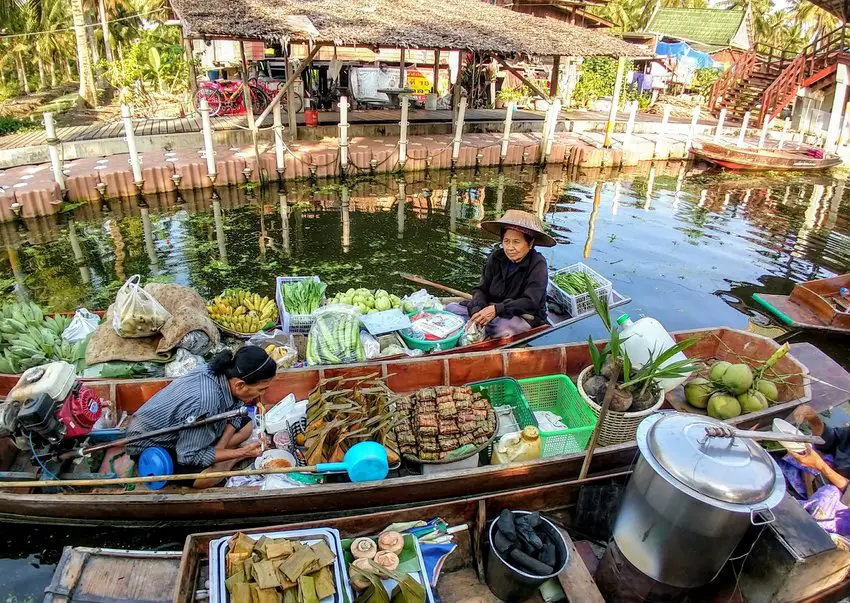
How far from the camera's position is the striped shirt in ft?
Answer: 13.7

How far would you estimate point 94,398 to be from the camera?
4578mm

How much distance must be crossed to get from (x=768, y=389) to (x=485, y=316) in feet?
10.1

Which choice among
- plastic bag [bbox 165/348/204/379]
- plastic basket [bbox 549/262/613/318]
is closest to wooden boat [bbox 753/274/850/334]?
plastic basket [bbox 549/262/613/318]

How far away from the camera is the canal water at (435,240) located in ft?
31.6

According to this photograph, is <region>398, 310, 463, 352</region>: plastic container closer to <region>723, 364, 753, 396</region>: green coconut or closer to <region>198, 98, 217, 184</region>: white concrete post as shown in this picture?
<region>723, 364, 753, 396</region>: green coconut

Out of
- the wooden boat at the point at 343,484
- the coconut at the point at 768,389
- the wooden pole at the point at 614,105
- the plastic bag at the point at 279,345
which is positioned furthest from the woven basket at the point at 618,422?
the wooden pole at the point at 614,105

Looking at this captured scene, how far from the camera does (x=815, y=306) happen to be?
8.69 meters

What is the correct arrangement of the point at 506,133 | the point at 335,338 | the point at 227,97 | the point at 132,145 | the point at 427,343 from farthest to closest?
the point at 227,97 → the point at 506,133 → the point at 132,145 → the point at 427,343 → the point at 335,338

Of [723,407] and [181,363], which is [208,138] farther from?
[723,407]

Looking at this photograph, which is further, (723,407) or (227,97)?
(227,97)

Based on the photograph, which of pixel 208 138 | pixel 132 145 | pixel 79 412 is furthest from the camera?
pixel 208 138

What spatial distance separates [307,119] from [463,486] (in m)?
15.4

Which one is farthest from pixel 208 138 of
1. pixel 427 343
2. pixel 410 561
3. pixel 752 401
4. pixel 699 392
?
pixel 752 401

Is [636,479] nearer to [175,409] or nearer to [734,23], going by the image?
[175,409]
